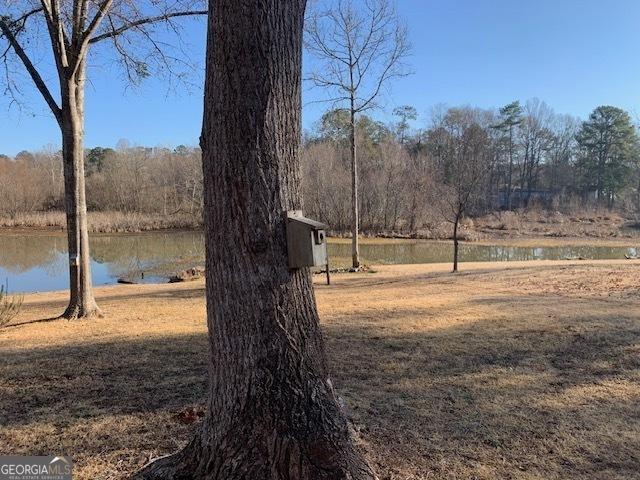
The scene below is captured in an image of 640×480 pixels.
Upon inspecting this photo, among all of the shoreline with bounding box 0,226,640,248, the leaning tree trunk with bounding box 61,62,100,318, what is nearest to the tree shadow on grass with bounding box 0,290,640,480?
the leaning tree trunk with bounding box 61,62,100,318

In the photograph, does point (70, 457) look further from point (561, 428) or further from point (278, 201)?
point (561, 428)

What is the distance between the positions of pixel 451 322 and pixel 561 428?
3.38 meters

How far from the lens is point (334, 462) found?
7.22ft

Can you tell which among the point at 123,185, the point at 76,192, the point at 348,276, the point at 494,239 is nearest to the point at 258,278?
the point at 76,192

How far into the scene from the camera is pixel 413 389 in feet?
13.1

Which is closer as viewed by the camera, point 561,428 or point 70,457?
point 70,457

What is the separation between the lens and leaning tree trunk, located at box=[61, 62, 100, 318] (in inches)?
289

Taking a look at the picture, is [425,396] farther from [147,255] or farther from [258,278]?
[147,255]

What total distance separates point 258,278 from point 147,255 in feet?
95.8

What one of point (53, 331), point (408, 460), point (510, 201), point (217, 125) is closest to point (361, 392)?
point (408, 460)

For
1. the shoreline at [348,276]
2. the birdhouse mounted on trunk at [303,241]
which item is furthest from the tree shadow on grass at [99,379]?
the shoreline at [348,276]

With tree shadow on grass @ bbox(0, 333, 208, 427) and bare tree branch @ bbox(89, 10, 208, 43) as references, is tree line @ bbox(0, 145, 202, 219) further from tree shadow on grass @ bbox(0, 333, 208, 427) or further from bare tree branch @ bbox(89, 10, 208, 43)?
tree shadow on grass @ bbox(0, 333, 208, 427)

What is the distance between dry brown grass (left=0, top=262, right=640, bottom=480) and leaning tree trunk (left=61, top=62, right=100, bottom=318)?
518mm

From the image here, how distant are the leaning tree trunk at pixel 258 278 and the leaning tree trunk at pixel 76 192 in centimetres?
583
